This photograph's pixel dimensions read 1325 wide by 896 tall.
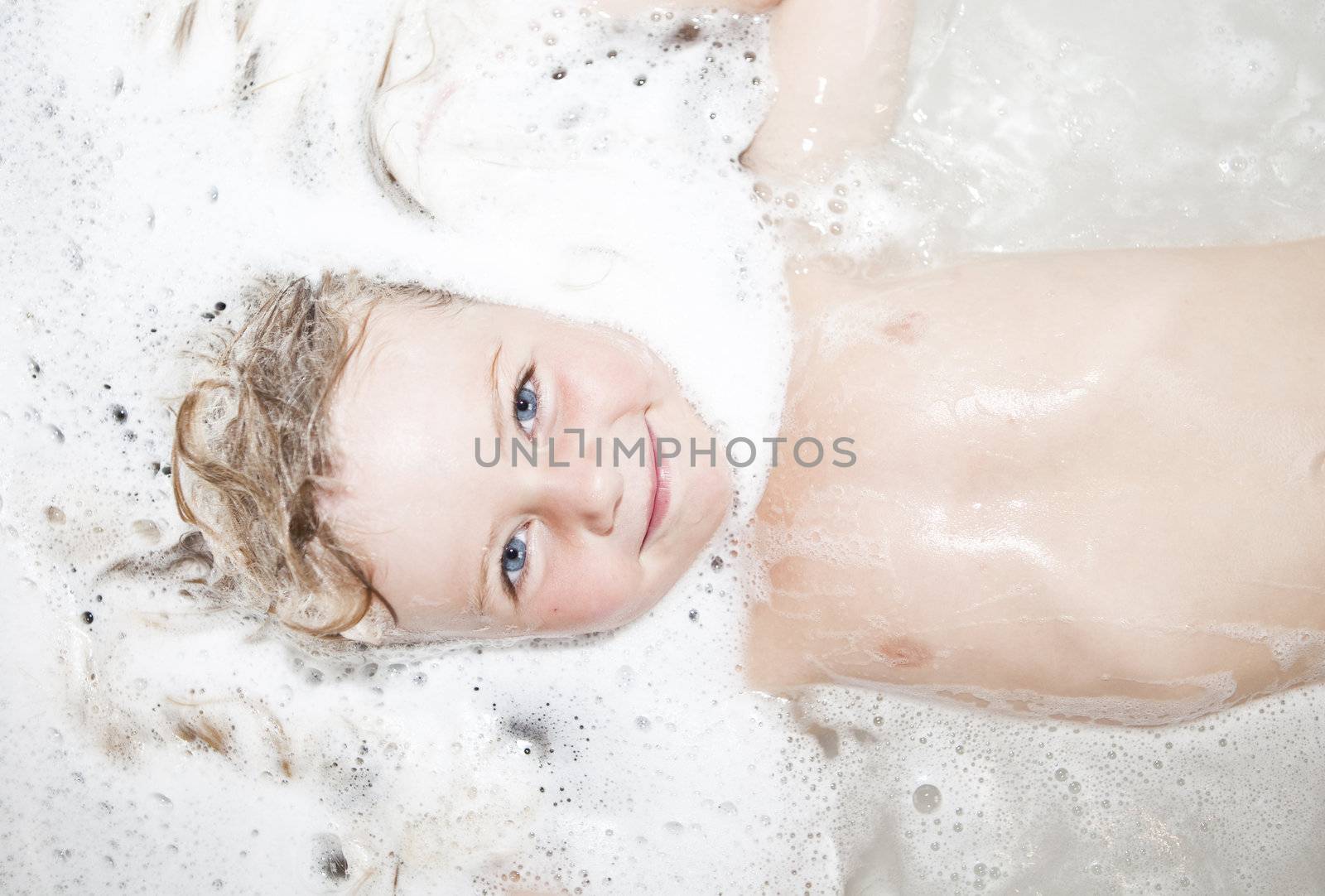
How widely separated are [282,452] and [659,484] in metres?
0.42

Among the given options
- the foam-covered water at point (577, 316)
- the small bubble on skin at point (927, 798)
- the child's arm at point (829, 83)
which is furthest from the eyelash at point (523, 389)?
the small bubble on skin at point (927, 798)

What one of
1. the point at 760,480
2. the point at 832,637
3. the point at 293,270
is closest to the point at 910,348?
the point at 760,480

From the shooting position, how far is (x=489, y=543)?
103cm

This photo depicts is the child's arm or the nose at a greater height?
the child's arm

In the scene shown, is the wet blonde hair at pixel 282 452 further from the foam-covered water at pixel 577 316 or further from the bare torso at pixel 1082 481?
the bare torso at pixel 1082 481

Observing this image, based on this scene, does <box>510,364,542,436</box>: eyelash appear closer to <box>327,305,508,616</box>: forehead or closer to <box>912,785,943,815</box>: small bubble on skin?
<box>327,305,508,616</box>: forehead

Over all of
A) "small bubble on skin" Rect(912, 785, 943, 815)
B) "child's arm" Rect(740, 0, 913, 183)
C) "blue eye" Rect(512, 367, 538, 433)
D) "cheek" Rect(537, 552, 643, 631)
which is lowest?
"small bubble on skin" Rect(912, 785, 943, 815)

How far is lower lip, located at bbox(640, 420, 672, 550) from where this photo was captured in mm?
1106

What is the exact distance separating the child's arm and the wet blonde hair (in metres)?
0.52

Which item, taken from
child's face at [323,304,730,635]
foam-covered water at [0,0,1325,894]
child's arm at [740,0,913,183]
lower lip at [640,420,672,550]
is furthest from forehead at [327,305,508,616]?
child's arm at [740,0,913,183]

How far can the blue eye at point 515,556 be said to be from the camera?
3.50 feet

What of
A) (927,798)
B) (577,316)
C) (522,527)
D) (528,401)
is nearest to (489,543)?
(522,527)

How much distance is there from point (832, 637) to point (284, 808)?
0.82 metres

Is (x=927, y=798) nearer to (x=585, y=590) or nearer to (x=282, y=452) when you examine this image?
(x=585, y=590)
